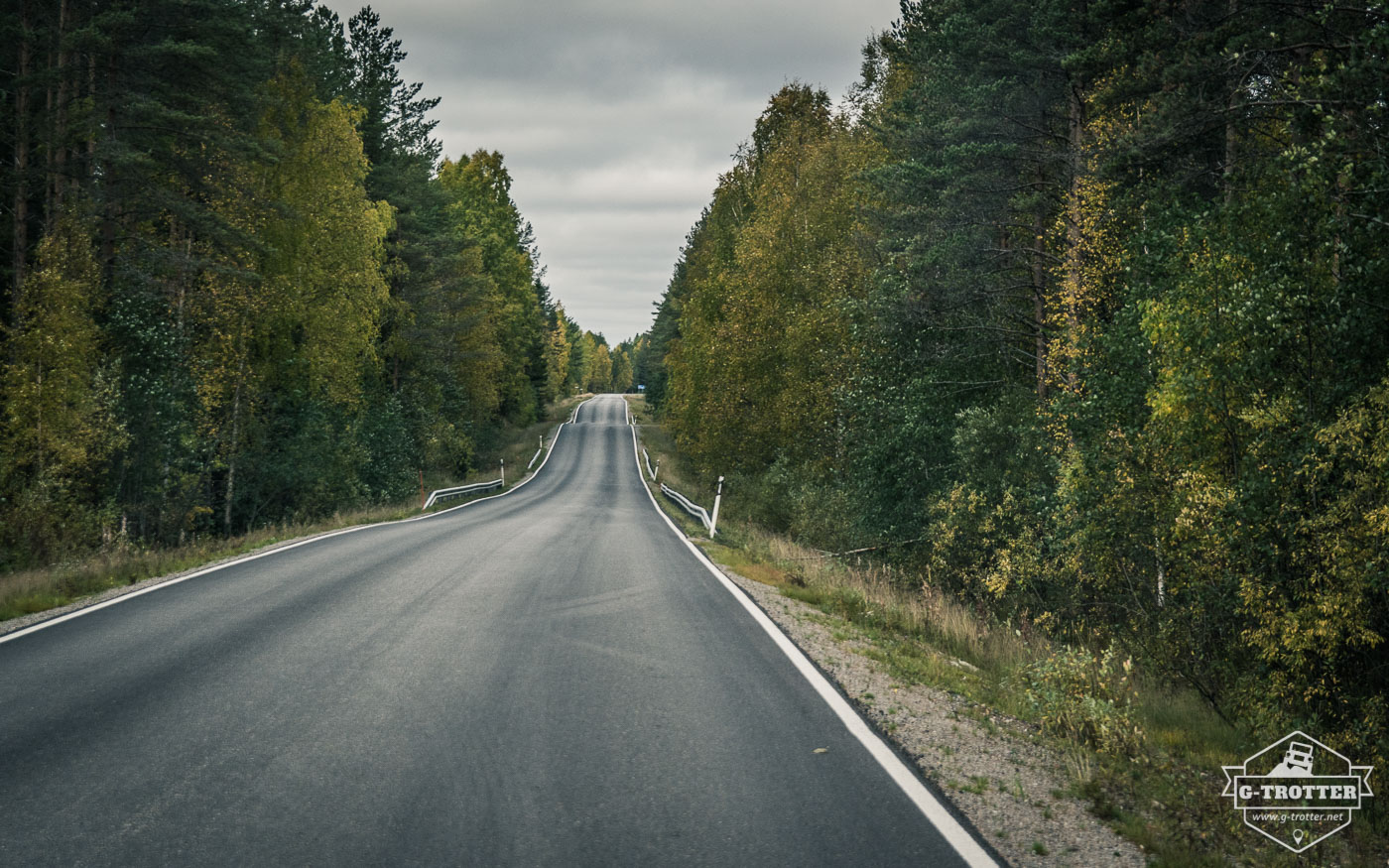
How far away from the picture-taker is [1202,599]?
775 centimetres

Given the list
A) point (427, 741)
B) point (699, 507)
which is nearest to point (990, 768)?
point (427, 741)

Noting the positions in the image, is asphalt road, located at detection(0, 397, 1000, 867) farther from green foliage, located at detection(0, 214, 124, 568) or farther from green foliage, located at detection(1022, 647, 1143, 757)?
green foliage, located at detection(0, 214, 124, 568)

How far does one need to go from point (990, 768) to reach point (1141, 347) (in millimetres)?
6480

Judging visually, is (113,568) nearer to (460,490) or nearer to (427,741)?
(427,741)

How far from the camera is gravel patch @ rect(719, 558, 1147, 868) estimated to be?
3.62 metres

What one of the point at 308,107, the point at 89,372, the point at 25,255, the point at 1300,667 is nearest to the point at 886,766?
the point at 1300,667

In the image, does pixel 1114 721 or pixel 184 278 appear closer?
pixel 1114 721

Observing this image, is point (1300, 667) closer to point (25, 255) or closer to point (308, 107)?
point (25, 255)

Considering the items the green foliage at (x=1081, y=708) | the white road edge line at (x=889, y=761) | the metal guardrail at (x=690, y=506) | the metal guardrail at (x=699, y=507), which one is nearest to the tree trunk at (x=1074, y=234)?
the green foliage at (x=1081, y=708)

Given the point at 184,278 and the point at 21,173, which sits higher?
the point at 21,173

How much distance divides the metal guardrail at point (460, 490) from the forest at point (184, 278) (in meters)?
1.94

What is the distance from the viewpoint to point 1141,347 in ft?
30.3

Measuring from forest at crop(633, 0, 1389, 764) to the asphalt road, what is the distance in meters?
4.05

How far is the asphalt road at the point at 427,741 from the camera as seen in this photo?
3449 millimetres
